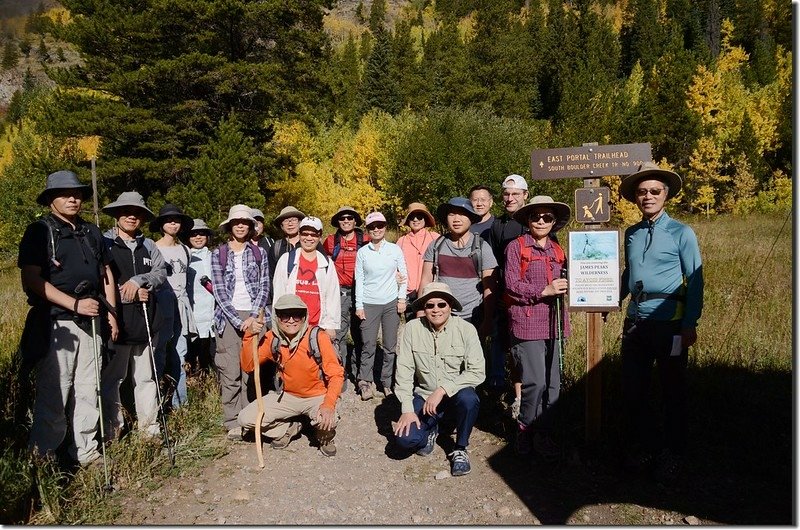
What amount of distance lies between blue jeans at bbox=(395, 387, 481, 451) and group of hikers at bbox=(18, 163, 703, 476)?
0.05ft

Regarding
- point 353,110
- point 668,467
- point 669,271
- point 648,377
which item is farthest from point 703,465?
point 353,110

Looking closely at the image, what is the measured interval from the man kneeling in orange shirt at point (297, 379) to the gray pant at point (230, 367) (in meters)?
0.30

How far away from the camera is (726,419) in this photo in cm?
427

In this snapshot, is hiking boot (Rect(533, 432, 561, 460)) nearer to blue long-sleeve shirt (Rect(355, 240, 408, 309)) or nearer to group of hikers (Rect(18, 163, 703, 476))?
group of hikers (Rect(18, 163, 703, 476))

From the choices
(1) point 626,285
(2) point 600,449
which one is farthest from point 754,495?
(1) point 626,285

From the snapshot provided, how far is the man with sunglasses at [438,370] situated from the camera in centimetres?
384

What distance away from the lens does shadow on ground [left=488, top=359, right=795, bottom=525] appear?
3.25m

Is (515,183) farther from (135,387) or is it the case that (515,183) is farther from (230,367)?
(135,387)

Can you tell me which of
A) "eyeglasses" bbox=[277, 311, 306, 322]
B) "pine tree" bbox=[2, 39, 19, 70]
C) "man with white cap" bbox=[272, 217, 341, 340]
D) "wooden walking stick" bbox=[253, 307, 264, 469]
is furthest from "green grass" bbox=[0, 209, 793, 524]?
"pine tree" bbox=[2, 39, 19, 70]

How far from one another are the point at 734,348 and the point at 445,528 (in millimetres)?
4206

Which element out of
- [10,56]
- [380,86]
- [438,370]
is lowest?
[438,370]

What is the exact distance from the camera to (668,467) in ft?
11.3

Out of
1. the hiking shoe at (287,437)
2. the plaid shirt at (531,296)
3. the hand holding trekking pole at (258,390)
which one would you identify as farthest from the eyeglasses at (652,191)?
the hiking shoe at (287,437)

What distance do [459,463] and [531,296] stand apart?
1397 millimetres
